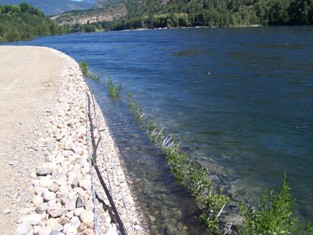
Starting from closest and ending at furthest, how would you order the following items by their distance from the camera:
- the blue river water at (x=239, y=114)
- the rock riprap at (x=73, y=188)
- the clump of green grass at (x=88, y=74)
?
the rock riprap at (x=73, y=188), the blue river water at (x=239, y=114), the clump of green grass at (x=88, y=74)

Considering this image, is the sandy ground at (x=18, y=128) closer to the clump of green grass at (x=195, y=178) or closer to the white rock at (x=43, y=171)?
the white rock at (x=43, y=171)

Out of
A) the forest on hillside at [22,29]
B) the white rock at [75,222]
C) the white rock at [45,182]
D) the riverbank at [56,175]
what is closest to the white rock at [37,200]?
the riverbank at [56,175]

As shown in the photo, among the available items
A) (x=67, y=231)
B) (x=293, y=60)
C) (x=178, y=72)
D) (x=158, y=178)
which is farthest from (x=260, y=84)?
(x=67, y=231)

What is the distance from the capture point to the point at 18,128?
1302 cm

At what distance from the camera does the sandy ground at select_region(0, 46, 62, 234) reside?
8.17 metres

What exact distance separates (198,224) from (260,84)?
60.6 feet

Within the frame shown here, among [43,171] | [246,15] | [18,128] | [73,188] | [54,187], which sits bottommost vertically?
[73,188]

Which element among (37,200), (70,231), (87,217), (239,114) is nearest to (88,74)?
(239,114)

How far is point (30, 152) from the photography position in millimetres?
10750

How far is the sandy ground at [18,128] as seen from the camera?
8172 millimetres

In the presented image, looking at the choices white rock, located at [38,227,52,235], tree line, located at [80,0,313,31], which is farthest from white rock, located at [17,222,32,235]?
tree line, located at [80,0,313,31]

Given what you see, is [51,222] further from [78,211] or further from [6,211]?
[6,211]

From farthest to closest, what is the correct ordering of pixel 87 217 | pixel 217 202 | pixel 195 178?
pixel 195 178
pixel 217 202
pixel 87 217

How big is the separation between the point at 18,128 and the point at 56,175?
471 cm
